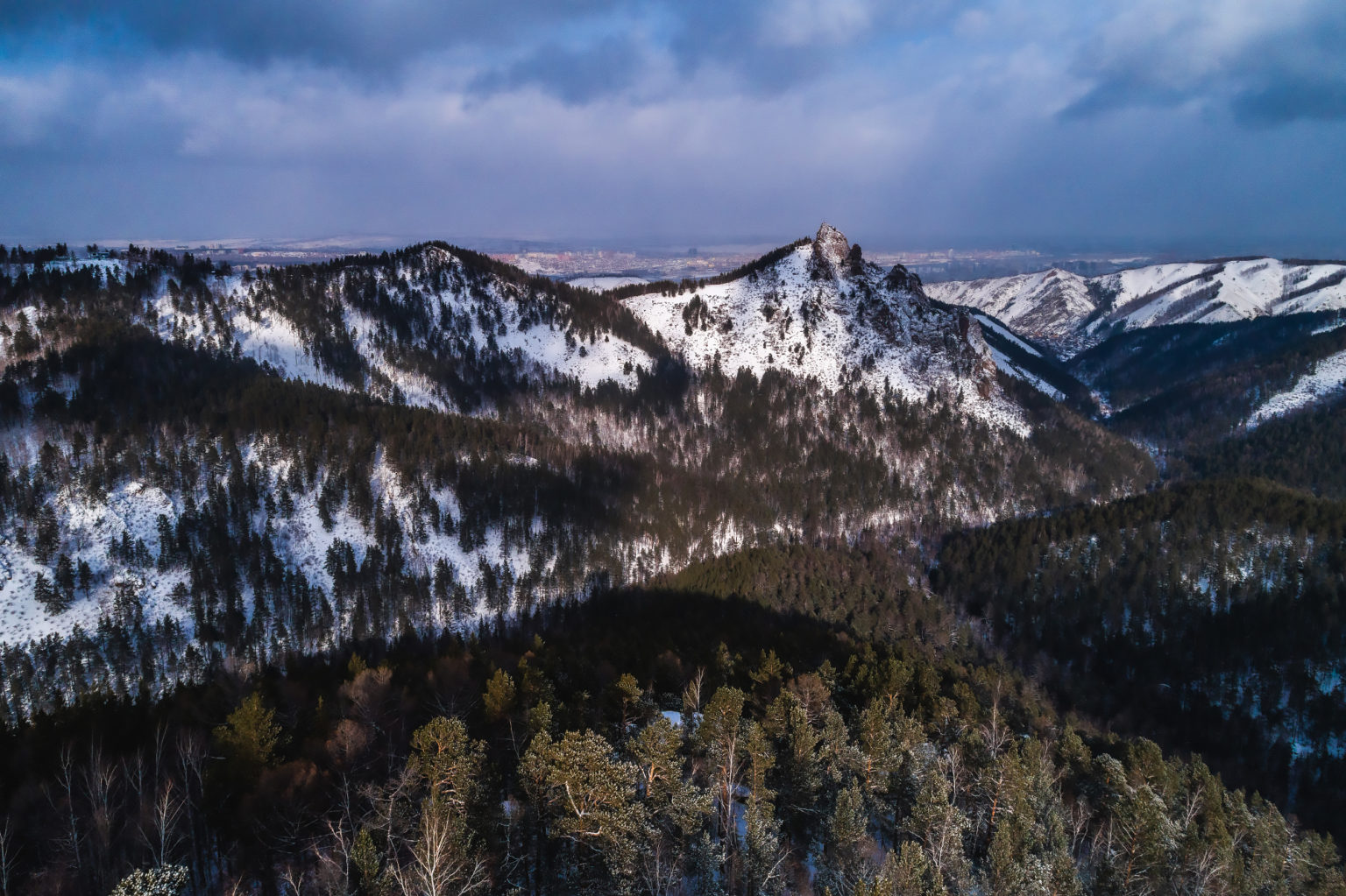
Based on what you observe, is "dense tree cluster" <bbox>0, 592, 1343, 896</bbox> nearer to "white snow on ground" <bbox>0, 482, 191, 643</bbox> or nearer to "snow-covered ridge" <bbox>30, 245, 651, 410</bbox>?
"white snow on ground" <bbox>0, 482, 191, 643</bbox>

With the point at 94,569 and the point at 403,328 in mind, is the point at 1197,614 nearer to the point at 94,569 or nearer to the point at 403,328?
the point at 94,569

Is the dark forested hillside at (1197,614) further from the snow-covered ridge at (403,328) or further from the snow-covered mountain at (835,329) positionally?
the snow-covered ridge at (403,328)

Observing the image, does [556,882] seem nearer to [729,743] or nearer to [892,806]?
[729,743]

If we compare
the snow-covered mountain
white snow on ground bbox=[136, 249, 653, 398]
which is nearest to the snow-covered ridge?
white snow on ground bbox=[136, 249, 653, 398]

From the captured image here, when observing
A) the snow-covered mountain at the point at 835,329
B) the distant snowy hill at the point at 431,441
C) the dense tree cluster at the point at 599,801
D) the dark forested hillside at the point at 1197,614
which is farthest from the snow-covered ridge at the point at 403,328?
the dense tree cluster at the point at 599,801

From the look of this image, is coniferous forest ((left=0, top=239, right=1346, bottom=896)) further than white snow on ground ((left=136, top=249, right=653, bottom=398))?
No

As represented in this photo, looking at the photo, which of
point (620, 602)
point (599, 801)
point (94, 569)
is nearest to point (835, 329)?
point (620, 602)
